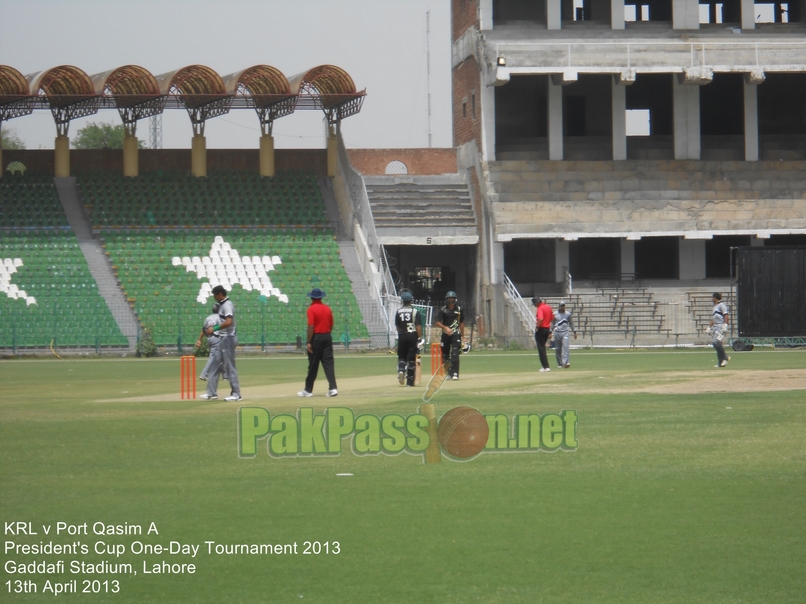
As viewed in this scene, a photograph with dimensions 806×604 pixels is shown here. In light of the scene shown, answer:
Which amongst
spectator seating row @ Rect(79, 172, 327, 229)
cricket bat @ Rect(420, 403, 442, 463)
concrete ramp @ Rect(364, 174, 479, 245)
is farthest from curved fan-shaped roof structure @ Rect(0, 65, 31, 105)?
cricket bat @ Rect(420, 403, 442, 463)

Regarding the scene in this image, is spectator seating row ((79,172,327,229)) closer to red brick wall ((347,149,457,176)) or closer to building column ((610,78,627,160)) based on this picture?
red brick wall ((347,149,457,176))

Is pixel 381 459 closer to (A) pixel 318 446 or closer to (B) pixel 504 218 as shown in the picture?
(A) pixel 318 446

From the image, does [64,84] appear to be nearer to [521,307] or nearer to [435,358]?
[521,307]

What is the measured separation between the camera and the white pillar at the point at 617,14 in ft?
166

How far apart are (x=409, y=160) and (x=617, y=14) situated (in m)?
12.6

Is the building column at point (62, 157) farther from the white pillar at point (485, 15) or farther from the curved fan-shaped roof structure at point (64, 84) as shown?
the white pillar at point (485, 15)

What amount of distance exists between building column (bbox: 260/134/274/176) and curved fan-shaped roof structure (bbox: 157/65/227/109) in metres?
3.86

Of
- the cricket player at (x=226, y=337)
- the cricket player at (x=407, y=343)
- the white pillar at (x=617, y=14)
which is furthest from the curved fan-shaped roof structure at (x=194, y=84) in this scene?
the cricket player at (x=226, y=337)

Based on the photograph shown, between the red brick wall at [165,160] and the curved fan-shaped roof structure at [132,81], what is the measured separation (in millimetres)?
4533

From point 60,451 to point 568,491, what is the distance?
20.5 feet

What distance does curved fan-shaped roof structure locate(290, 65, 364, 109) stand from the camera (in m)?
49.5

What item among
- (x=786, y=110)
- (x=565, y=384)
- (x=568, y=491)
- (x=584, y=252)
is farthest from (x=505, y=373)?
(x=786, y=110)

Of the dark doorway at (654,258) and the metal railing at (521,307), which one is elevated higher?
the dark doorway at (654,258)

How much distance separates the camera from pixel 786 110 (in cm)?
5600
